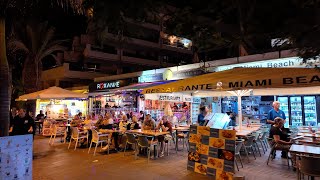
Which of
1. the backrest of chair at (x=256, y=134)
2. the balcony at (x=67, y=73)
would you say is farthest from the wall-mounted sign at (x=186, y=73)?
the balcony at (x=67, y=73)

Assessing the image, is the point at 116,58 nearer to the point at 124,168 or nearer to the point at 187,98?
the point at 187,98

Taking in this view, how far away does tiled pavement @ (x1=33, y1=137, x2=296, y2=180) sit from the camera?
6.43 metres

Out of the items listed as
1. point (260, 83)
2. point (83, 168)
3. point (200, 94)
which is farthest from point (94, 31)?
point (200, 94)

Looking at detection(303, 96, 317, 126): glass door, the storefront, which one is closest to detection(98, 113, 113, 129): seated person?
the storefront

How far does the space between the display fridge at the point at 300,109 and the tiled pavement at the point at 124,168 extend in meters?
5.64

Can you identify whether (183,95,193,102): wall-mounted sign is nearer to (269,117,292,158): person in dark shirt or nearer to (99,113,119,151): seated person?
(99,113,119,151): seated person

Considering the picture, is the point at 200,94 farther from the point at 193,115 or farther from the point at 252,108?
the point at 252,108

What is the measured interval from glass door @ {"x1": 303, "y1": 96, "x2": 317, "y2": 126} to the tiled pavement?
223 inches

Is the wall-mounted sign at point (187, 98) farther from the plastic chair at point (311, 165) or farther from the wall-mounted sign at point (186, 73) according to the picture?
the plastic chair at point (311, 165)

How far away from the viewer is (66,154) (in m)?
9.43

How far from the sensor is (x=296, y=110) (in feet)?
43.0

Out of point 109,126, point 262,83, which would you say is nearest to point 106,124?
point 109,126

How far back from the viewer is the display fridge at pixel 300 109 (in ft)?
41.3

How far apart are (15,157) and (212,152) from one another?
13.8 ft
